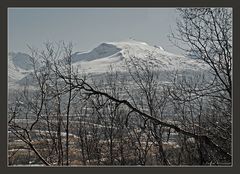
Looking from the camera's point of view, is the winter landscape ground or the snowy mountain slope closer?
the winter landscape ground

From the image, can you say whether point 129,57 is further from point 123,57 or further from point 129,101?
point 129,101

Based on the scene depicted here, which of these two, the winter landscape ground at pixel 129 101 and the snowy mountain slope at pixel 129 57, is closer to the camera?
the winter landscape ground at pixel 129 101

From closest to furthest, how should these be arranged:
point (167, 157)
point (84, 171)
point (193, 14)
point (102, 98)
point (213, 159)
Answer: point (84, 171)
point (213, 159)
point (102, 98)
point (193, 14)
point (167, 157)

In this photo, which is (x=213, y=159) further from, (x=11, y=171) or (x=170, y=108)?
(x=11, y=171)

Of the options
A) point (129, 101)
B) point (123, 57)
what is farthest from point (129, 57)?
point (129, 101)

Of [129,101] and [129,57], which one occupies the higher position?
[129,57]

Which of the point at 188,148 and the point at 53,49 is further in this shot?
the point at 53,49

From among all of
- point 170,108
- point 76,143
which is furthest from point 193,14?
point 76,143

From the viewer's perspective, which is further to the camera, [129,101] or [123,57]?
[123,57]
